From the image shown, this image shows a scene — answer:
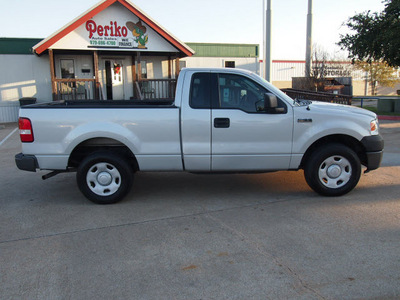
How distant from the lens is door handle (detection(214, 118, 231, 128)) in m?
5.26

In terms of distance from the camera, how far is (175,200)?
5.65 metres

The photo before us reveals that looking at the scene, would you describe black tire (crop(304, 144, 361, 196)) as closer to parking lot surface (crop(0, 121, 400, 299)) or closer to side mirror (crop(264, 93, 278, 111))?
parking lot surface (crop(0, 121, 400, 299))

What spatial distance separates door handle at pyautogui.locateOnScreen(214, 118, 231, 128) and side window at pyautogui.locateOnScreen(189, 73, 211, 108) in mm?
262

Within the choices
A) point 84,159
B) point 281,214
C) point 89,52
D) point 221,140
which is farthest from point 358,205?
point 89,52

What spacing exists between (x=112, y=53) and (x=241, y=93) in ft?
46.9

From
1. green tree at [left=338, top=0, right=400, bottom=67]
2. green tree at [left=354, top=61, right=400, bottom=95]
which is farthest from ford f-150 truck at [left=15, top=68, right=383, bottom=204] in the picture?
green tree at [left=354, top=61, right=400, bottom=95]

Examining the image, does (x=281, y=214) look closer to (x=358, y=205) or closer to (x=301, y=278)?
(x=358, y=205)

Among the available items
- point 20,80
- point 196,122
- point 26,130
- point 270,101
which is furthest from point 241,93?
point 20,80

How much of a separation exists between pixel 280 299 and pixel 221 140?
8.95 ft

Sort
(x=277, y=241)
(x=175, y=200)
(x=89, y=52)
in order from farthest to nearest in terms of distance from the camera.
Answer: (x=89, y=52)
(x=175, y=200)
(x=277, y=241)

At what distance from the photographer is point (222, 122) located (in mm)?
5270

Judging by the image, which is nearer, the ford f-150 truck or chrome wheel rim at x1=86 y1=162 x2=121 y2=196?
the ford f-150 truck

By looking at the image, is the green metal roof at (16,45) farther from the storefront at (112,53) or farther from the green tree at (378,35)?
the green tree at (378,35)

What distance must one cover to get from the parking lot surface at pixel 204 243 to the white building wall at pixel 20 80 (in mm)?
13359
